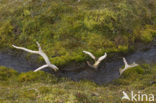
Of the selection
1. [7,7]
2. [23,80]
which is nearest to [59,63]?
[23,80]

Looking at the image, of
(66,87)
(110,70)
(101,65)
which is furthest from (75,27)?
(66,87)

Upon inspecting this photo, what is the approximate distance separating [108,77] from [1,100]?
12.1 m

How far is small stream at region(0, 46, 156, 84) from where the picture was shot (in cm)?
1994

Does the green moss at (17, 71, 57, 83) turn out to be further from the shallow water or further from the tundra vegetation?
the shallow water

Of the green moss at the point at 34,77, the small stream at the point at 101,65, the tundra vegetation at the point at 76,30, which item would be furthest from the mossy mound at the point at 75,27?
the green moss at the point at 34,77

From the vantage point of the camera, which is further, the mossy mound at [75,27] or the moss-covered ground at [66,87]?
the mossy mound at [75,27]

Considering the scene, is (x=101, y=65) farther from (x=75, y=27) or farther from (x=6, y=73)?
(x=6, y=73)

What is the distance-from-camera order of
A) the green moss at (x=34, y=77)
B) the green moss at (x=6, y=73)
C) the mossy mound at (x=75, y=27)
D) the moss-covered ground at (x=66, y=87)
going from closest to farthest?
the moss-covered ground at (x=66, y=87)
the green moss at (x=34, y=77)
the green moss at (x=6, y=73)
the mossy mound at (x=75, y=27)

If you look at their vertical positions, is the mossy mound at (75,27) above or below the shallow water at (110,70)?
above

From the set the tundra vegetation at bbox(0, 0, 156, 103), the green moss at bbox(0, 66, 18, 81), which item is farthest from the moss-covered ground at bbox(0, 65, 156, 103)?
the tundra vegetation at bbox(0, 0, 156, 103)

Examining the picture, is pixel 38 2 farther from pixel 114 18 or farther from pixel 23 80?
pixel 23 80

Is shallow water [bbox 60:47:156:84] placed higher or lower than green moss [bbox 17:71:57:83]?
lower

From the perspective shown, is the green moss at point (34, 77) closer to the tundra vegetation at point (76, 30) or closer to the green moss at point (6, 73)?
the tundra vegetation at point (76, 30)

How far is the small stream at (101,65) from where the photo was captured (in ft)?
65.4
